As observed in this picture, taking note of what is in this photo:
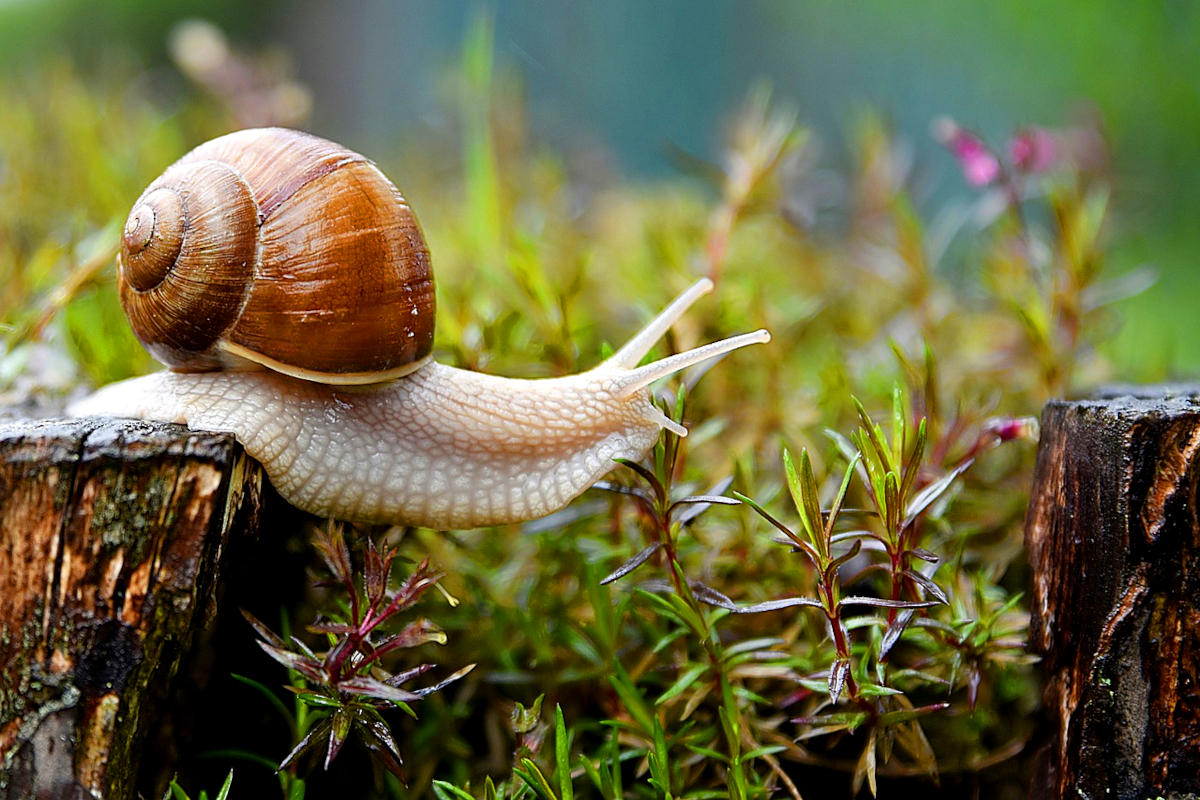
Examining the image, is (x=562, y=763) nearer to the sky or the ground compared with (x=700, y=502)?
nearer to the ground


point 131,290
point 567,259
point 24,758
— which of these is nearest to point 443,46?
point 567,259

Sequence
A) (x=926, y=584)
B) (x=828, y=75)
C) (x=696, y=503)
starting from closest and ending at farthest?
(x=926, y=584) < (x=696, y=503) < (x=828, y=75)

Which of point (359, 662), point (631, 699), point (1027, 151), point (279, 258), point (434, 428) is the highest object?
point (1027, 151)

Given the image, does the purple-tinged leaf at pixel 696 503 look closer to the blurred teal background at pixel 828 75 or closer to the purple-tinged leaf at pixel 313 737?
the purple-tinged leaf at pixel 313 737

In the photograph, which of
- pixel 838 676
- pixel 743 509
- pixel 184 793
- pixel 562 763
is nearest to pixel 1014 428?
pixel 743 509

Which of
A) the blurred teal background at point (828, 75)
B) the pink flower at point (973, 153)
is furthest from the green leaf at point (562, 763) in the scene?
the blurred teal background at point (828, 75)

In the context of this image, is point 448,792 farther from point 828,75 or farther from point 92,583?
point 828,75

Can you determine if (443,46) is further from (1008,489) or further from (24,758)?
(24,758)
